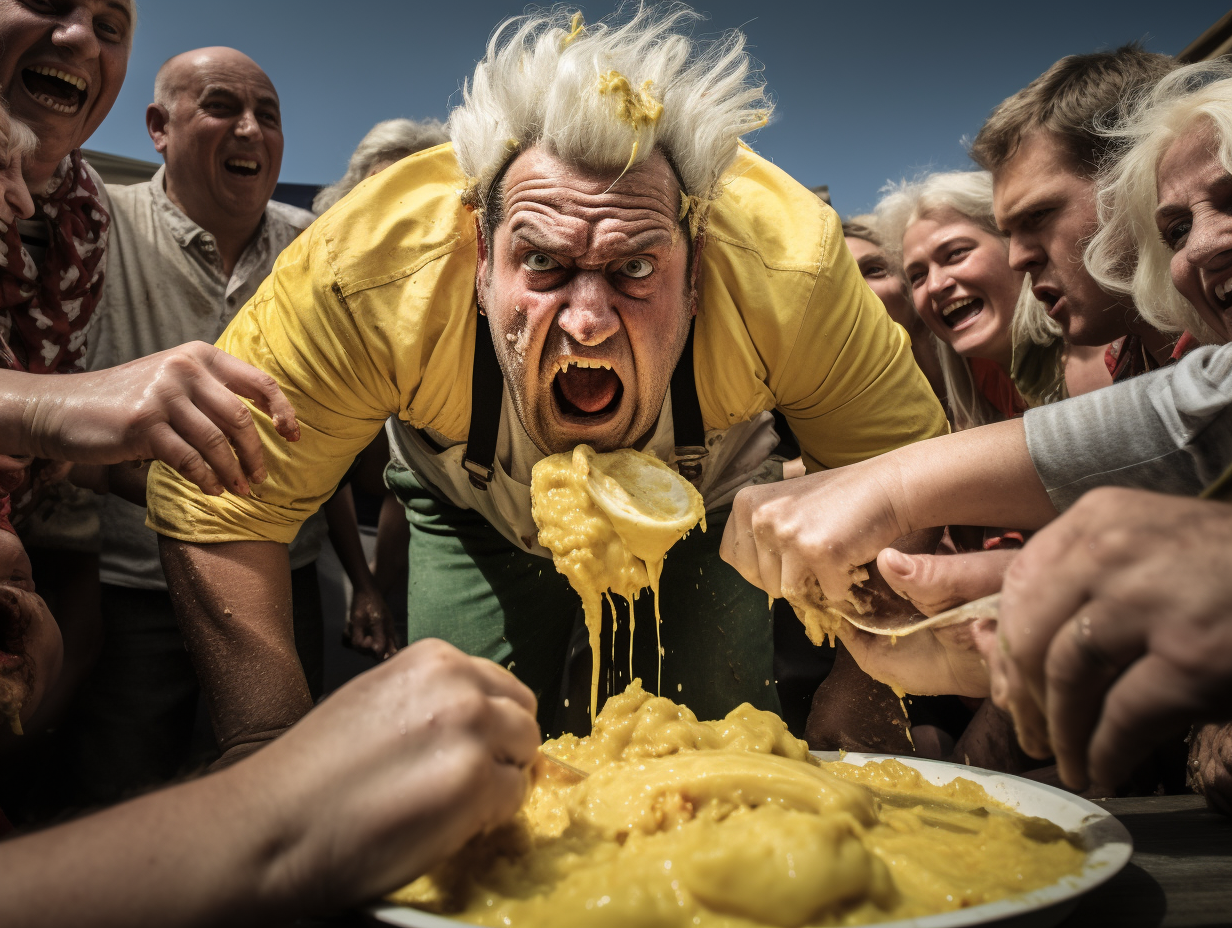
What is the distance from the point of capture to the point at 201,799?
0.94 meters

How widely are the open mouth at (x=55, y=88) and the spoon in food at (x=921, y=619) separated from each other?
2628 mm

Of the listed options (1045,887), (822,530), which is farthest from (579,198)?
(1045,887)

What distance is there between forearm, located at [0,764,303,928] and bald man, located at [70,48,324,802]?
2.20 metres

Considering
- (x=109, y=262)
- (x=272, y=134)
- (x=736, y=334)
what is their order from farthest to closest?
1. (x=272, y=134)
2. (x=109, y=262)
3. (x=736, y=334)

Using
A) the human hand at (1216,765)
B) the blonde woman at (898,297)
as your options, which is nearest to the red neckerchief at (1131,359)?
the blonde woman at (898,297)

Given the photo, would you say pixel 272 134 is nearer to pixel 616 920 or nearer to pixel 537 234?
pixel 537 234

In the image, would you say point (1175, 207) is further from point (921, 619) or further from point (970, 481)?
point (921, 619)

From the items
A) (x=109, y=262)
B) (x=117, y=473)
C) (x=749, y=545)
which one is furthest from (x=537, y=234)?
(x=109, y=262)

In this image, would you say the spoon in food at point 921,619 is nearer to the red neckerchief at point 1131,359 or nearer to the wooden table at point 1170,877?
the wooden table at point 1170,877

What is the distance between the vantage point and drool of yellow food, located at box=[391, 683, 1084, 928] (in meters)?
0.95

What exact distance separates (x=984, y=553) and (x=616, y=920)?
0.79m

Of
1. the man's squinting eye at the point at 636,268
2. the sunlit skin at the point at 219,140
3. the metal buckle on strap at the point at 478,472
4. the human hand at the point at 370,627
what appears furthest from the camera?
the human hand at the point at 370,627

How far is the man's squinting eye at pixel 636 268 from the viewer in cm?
202

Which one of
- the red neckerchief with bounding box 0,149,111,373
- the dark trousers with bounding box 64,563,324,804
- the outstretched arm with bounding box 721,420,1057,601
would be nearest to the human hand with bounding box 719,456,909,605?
the outstretched arm with bounding box 721,420,1057,601
